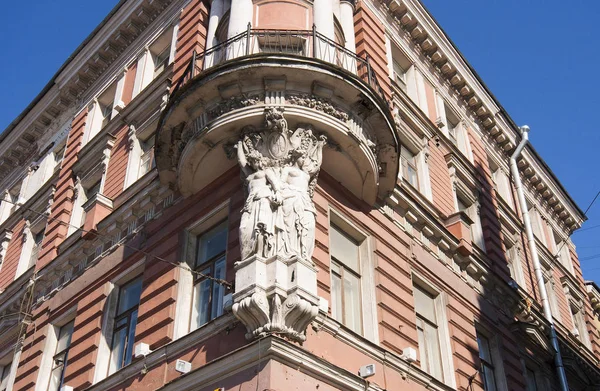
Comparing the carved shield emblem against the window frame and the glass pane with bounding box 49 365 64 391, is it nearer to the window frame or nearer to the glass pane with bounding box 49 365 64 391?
the window frame

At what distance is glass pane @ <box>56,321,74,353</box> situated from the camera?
17.5 meters

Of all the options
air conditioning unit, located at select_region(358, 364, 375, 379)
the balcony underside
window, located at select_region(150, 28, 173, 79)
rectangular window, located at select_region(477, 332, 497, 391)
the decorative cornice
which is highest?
the decorative cornice

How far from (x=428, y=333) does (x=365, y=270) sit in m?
2.74

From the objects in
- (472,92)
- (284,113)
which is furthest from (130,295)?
(472,92)

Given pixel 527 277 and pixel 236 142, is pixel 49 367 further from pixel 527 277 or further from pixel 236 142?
pixel 527 277

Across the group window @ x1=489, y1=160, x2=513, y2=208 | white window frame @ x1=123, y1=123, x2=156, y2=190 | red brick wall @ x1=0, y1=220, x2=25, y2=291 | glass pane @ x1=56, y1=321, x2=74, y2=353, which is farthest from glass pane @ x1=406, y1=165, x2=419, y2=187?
red brick wall @ x1=0, y1=220, x2=25, y2=291

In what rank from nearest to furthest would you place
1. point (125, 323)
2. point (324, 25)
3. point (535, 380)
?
point (125, 323)
point (324, 25)
point (535, 380)

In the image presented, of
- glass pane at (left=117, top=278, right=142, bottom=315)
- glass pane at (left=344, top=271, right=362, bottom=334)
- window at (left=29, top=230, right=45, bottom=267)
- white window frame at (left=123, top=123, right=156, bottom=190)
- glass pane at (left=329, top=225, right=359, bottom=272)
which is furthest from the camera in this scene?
window at (left=29, top=230, right=45, bottom=267)

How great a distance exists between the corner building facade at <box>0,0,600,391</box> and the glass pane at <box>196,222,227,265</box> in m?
0.06

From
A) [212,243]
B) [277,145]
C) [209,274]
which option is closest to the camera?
[277,145]

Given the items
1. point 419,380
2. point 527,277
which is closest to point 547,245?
point 527,277

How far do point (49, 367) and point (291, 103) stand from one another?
385 inches

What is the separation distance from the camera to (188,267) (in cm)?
1423

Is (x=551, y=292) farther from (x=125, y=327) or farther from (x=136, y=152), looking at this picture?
(x=125, y=327)
